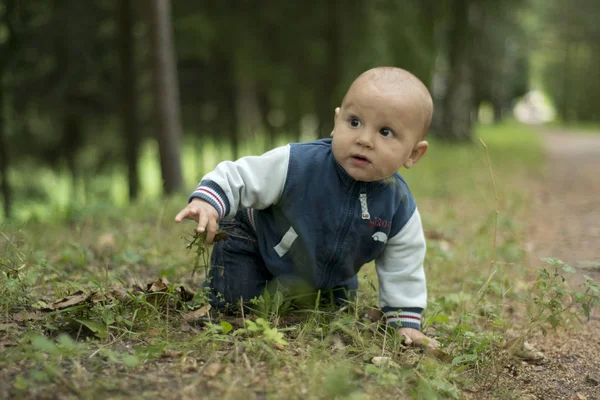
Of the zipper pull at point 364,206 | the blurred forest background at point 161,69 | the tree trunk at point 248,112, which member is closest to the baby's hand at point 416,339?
the zipper pull at point 364,206

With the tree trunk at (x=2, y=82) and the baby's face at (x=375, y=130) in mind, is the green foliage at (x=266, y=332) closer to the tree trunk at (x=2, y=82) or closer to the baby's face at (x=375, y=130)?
the baby's face at (x=375, y=130)

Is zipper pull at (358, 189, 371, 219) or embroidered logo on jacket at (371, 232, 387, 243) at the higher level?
zipper pull at (358, 189, 371, 219)

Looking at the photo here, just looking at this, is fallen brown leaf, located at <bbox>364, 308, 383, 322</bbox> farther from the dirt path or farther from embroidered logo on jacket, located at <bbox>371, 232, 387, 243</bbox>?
the dirt path

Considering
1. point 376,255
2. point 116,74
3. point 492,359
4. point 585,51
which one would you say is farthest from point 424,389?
point 585,51

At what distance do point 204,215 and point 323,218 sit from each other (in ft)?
1.82

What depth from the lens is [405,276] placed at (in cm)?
284

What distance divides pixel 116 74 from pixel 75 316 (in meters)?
7.83

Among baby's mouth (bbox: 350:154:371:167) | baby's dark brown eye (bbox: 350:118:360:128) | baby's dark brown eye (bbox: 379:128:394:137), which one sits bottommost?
baby's mouth (bbox: 350:154:371:167)

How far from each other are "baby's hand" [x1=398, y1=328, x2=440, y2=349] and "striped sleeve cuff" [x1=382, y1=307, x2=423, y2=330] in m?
0.02

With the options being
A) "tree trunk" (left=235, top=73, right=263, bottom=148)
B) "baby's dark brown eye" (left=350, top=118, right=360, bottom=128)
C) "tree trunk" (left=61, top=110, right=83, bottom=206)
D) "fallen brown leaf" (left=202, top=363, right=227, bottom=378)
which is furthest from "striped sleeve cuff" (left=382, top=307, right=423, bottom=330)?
"tree trunk" (left=235, top=73, right=263, bottom=148)

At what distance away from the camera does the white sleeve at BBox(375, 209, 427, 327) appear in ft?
9.23

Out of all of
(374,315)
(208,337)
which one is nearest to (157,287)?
(208,337)

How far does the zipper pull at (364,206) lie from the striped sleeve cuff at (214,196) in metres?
0.58

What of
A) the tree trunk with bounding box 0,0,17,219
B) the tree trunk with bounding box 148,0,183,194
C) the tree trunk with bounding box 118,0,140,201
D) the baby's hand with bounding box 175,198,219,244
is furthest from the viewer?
the tree trunk with bounding box 0,0,17,219
